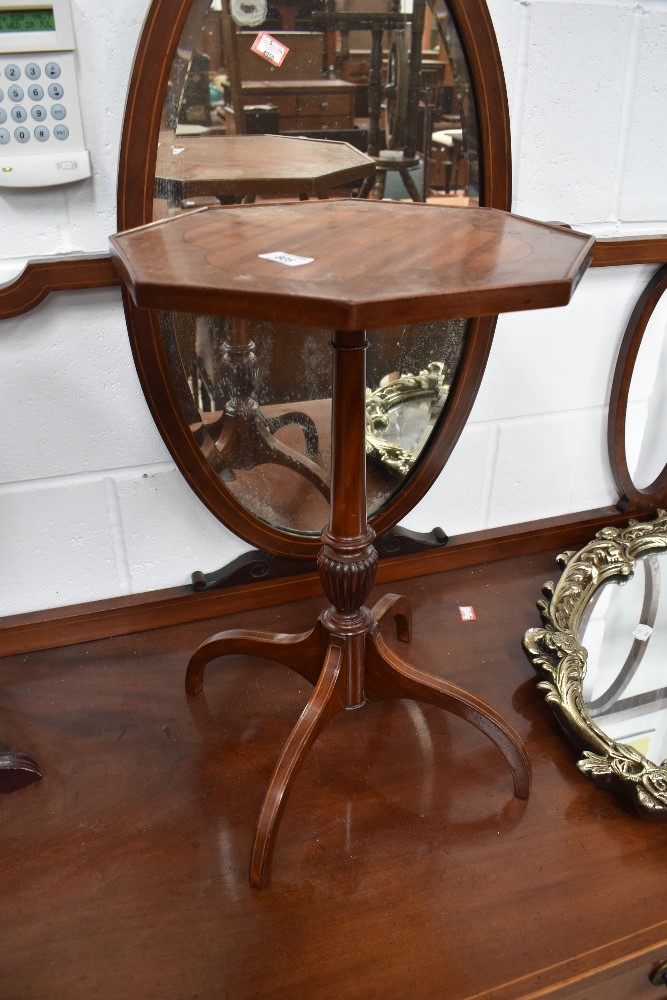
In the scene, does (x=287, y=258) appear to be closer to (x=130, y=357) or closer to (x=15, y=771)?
(x=130, y=357)

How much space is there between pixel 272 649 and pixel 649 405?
98cm

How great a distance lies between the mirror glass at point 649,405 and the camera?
5.37 ft

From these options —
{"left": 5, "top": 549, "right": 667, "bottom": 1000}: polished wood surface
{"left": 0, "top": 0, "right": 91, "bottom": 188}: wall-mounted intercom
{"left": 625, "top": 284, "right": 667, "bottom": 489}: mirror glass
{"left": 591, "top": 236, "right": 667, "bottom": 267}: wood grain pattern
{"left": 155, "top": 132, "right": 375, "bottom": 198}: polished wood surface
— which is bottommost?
{"left": 5, "top": 549, "right": 667, "bottom": 1000}: polished wood surface

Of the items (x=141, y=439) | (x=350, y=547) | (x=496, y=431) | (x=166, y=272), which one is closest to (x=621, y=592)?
(x=496, y=431)

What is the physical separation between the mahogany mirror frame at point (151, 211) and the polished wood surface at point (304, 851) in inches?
10.3

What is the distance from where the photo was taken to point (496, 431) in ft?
5.18

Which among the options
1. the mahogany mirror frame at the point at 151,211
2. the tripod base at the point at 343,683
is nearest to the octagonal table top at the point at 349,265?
the mahogany mirror frame at the point at 151,211

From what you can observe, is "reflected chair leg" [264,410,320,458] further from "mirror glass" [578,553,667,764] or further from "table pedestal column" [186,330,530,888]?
"mirror glass" [578,553,667,764]

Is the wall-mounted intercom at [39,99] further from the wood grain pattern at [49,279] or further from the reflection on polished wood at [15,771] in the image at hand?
the reflection on polished wood at [15,771]

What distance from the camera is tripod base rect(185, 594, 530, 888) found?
42.6 inches

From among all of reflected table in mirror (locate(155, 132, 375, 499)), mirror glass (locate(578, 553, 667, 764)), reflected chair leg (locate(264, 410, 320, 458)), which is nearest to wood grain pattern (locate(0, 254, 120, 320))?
reflected table in mirror (locate(155, 132, 375, 499))

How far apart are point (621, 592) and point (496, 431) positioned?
0.38 meters

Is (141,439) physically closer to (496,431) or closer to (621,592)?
(496,431)

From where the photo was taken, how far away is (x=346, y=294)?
2.37ft
